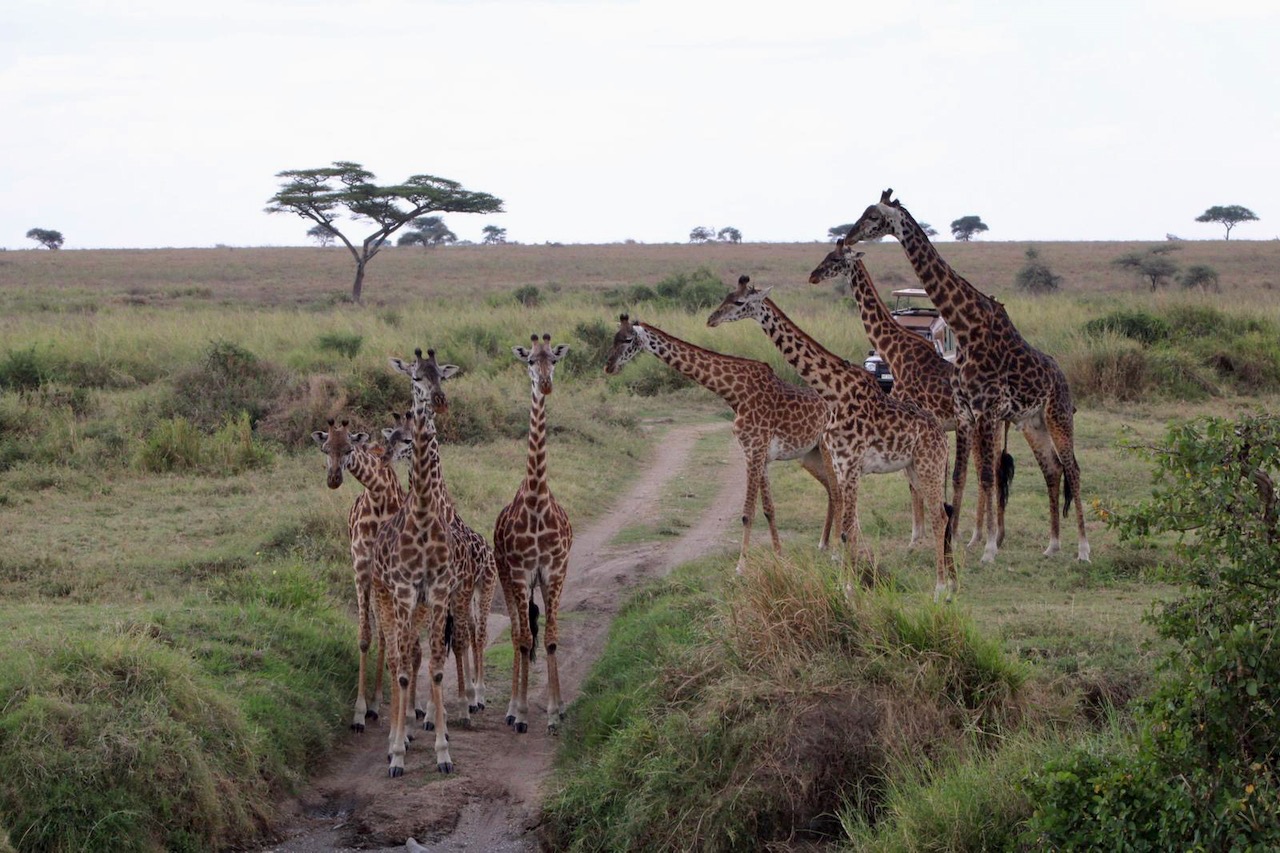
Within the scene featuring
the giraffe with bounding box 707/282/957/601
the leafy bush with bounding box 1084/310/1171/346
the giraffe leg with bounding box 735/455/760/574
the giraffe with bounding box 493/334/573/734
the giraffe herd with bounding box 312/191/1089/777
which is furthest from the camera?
the leafy bush with bounding box 1084/310/1171/346

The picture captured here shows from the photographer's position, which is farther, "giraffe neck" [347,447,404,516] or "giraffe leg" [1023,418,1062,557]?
"giraffe leg" [1023,418,1062,557]

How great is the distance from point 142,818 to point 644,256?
60.1 meters

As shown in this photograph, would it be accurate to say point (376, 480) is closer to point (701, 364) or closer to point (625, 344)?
point (625, 344)

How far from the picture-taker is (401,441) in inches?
272

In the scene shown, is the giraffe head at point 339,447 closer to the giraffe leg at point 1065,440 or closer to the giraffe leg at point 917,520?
the giraffe leg at point 917,520

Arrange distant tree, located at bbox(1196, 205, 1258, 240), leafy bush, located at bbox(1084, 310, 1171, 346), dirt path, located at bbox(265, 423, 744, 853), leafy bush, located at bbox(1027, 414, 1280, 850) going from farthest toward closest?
distant tree, located at bbox(1196, 205, 1258, 240)
leafy bush, located at bbox(1084, 310, 1171, 346)
dirt path, located at bbox(265, 423, 744, 853)
leafy bush, located at bbox(1027, 414, 1280, 850)

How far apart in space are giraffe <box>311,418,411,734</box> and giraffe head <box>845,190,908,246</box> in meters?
4.30

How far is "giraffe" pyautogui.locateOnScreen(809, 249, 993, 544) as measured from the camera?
33.6 ft

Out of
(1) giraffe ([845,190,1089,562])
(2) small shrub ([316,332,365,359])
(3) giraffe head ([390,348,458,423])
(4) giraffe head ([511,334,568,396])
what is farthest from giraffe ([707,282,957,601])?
(2) small shrub ([316,332,365,359])

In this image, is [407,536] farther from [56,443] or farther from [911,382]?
[56,443]

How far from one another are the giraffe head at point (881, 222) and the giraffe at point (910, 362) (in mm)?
152

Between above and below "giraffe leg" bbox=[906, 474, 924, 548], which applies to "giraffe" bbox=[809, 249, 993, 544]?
above

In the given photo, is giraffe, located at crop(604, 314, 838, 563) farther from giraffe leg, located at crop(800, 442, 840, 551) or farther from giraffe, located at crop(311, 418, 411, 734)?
giraffe, located at crop(311, 418, 411, 734)

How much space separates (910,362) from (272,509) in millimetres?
5505
